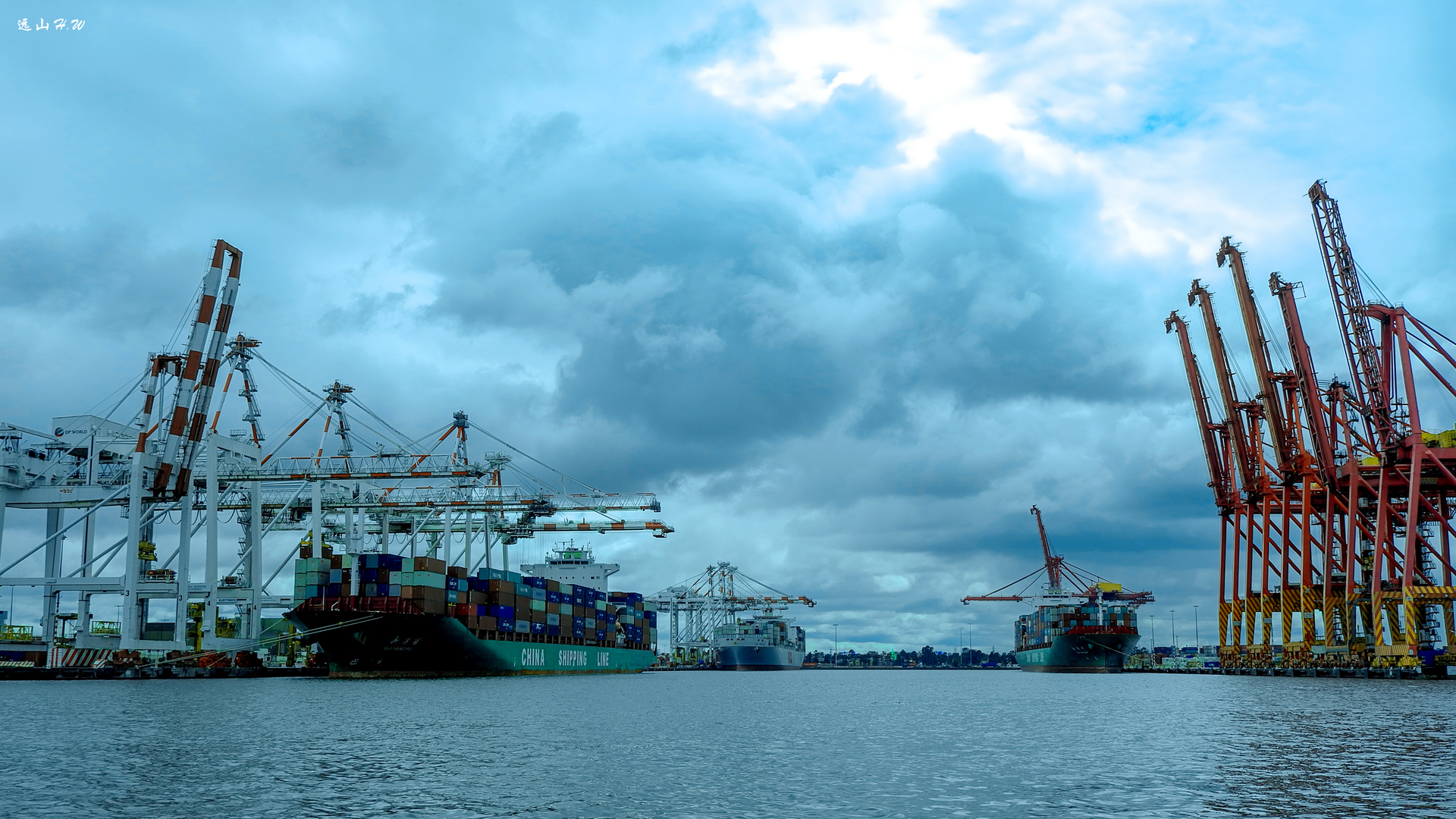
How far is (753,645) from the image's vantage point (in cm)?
16888

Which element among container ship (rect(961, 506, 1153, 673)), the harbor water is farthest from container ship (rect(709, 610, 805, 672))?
the harbor water

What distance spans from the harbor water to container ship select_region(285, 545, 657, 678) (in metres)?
15.1

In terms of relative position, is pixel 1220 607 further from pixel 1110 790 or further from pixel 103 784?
pixel 103 784

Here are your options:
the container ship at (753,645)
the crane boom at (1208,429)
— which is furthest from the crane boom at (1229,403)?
the container ship at (753,645)

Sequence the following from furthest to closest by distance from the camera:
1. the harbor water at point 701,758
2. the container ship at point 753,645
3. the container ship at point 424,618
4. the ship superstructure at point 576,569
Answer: the container ship at point 753,645 < the ship superstructure at point 576,569 < the container ship at point 424,618 < the harbor water at point 701,758

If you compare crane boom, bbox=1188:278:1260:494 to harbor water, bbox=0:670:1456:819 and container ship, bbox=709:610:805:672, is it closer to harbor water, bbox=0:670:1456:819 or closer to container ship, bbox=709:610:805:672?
harbor water, bbox=0:670:1456:819

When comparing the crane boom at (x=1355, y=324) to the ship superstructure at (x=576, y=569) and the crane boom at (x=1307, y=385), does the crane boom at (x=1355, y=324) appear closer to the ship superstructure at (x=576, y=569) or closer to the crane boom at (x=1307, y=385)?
the crane boom at (x=1307, y=385)

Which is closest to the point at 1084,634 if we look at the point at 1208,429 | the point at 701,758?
the point at 1208,429

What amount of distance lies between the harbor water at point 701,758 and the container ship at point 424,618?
15.1 meters

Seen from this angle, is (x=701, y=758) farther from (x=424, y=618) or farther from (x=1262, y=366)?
(x=1262, y=366)

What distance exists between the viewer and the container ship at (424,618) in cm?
6206

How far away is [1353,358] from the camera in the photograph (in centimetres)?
6694

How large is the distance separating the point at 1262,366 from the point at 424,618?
59899 mm

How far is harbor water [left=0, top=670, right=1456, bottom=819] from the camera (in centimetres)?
1816
